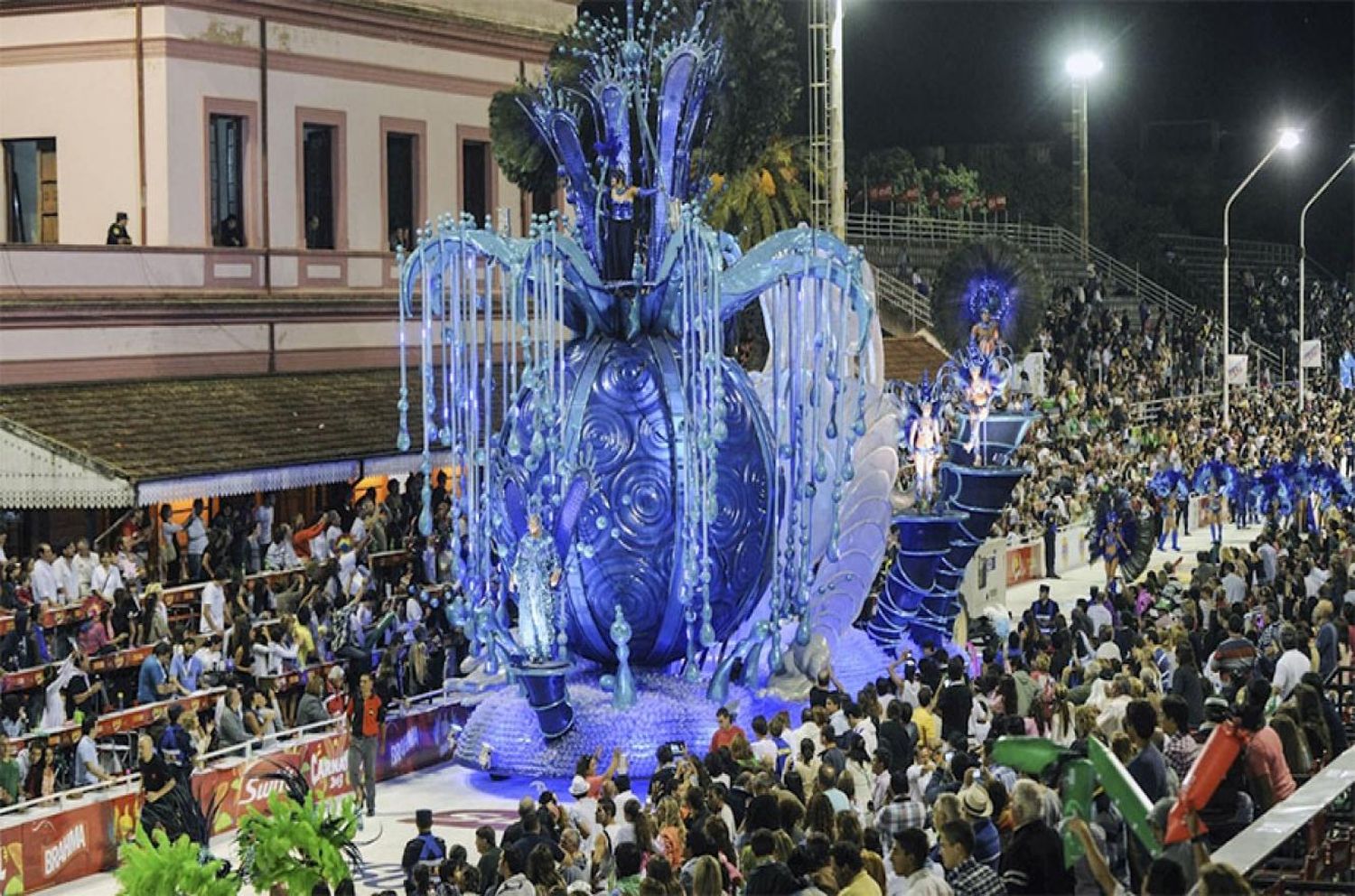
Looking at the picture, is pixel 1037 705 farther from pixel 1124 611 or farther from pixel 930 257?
pixel 930 257

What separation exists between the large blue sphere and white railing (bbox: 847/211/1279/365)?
109 ft

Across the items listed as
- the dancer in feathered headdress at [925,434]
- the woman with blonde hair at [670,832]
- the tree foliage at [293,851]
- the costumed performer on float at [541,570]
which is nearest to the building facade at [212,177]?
the costumed performer on float at [541,570]

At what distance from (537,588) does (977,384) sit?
756cm

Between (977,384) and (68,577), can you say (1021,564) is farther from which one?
(68,577)

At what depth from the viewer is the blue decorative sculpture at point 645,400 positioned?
80.0ft

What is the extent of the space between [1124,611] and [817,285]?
18.0 feet

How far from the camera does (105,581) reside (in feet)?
87.2

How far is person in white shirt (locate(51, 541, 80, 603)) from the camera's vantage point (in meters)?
26.1

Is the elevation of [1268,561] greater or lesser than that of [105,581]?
lesser

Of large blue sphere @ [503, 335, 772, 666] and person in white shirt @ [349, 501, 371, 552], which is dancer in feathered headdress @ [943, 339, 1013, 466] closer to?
large blue sphere @ [503, 335, 772, 666]

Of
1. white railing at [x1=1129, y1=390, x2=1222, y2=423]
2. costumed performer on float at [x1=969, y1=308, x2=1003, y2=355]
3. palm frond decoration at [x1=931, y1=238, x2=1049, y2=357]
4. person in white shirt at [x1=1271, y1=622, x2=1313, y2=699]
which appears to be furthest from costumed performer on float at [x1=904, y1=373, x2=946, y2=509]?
white railing at [x1=1129, y1=390, x2=1222, y2=423]

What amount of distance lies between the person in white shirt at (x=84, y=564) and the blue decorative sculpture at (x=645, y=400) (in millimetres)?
3757

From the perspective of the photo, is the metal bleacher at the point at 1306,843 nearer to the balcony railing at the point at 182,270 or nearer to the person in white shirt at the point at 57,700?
the person in white shirt at the point at 57,700

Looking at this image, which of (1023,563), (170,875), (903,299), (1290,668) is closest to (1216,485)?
(1023,563)
